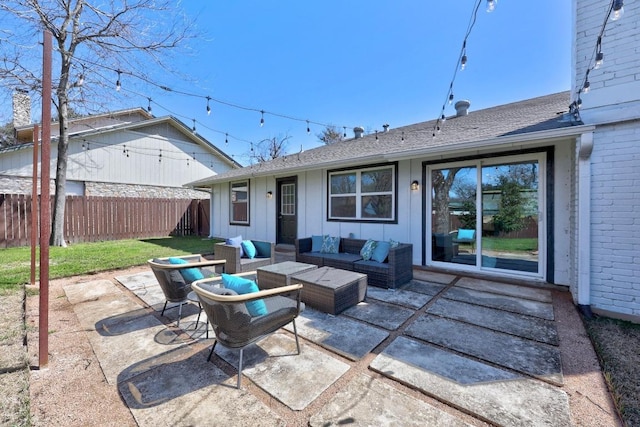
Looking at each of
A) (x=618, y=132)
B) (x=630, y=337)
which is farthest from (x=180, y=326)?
(x=618, y=132)

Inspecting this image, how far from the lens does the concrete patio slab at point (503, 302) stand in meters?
3.66

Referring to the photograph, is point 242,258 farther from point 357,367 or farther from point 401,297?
point 357,367

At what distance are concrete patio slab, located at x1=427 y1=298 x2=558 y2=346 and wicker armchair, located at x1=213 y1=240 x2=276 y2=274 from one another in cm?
313

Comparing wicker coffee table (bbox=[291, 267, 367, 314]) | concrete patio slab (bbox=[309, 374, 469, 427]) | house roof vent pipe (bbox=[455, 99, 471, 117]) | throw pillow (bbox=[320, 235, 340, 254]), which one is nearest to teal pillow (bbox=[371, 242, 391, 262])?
throw pillow (bbox=[320, 235, 340, 254])

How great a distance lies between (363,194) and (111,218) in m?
10.5

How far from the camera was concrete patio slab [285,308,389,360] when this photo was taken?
9.07ft

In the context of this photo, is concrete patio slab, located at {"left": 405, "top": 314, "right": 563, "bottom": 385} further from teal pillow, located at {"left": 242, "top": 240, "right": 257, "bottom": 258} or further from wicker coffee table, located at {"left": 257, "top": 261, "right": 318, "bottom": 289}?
teal pillow, located at {"left": 242, "top": 240, "right": 257, "bottom": 258}

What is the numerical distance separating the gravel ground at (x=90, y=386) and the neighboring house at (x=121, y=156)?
1075 centimetres

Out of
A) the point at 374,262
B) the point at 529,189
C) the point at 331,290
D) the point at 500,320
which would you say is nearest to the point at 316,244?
the point at 374,262

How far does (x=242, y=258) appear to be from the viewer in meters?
5.52

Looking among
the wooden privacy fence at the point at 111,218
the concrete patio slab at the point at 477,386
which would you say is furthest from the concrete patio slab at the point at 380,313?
the wooden privacy fence at the point at 111,218

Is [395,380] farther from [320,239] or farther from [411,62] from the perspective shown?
[411,62]

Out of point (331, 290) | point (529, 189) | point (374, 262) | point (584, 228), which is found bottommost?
point (331, 290)

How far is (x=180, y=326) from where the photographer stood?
3305 millimetres
